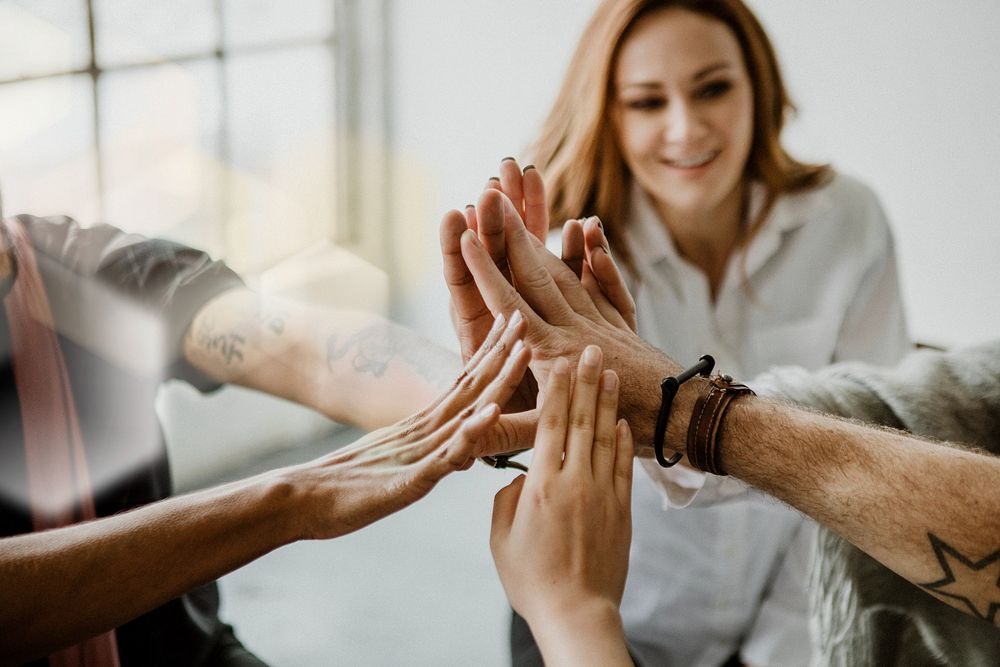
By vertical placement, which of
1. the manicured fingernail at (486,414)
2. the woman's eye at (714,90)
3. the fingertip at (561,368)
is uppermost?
the woman's eye at (714,90)

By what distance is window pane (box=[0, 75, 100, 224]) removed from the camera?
1960 millimetres

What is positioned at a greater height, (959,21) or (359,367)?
(959,21)

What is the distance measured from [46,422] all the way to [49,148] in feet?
3.84

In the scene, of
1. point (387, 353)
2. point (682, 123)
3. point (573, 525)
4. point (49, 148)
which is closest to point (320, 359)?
point (387, 353)

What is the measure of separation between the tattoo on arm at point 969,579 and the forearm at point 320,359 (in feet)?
1.87

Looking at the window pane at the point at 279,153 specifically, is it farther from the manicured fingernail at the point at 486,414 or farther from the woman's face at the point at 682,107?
the manicured fingernail at the point at 486,414

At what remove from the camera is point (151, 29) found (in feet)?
7.33

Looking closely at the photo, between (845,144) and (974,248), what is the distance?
0.37 meters

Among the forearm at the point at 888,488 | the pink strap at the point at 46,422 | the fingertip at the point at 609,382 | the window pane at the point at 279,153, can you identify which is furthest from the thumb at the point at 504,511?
the window pane at the point at 279,153

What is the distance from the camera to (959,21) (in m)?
2.14

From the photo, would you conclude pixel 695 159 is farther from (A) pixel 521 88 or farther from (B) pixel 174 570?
(A) pixel 521 88

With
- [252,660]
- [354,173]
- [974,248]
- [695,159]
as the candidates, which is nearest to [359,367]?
[252,660]

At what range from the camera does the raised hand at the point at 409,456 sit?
76cm

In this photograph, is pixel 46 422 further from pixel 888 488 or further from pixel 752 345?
pixel 752 345
